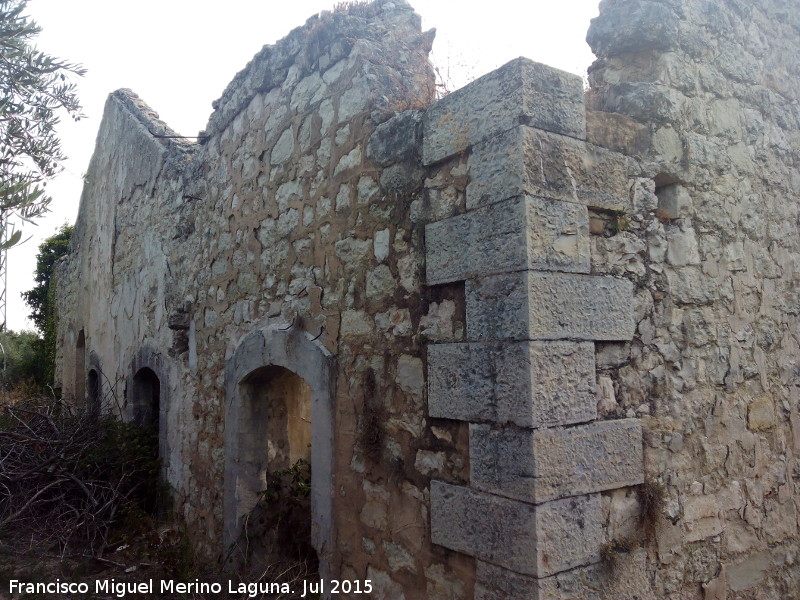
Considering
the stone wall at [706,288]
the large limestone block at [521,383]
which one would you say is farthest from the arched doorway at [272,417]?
the stone wall at [706,288]

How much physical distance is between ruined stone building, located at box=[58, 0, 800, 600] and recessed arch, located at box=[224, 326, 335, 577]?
0.07 feet

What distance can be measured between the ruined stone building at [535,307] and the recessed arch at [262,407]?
0.02m

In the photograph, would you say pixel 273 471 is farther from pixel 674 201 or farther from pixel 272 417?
pixel 674 201

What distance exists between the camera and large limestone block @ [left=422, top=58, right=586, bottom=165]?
2.59m

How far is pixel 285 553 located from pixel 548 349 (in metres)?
2.47

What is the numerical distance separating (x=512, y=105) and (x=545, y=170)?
297 mm

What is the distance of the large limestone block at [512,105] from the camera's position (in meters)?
2.59

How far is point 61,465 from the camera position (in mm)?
5586

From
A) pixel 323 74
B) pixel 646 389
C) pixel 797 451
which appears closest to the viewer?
pixel 646 389

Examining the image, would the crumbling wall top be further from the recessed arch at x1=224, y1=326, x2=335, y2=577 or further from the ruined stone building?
the recessed arch at x1=224, y1=326, x2=335, y2=577

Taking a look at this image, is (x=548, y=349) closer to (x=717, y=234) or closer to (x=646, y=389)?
(x=646, y=389)

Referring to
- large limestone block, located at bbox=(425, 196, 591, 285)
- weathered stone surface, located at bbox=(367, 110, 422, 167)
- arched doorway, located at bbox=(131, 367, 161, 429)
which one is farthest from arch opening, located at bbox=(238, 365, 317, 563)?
arched doorway, located at bbox=(131, 367, 161, 429)

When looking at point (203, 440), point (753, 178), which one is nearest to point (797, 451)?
point (753, 178)

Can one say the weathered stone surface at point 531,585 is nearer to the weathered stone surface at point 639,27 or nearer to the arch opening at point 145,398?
the weathered stone surface at point 639,27
